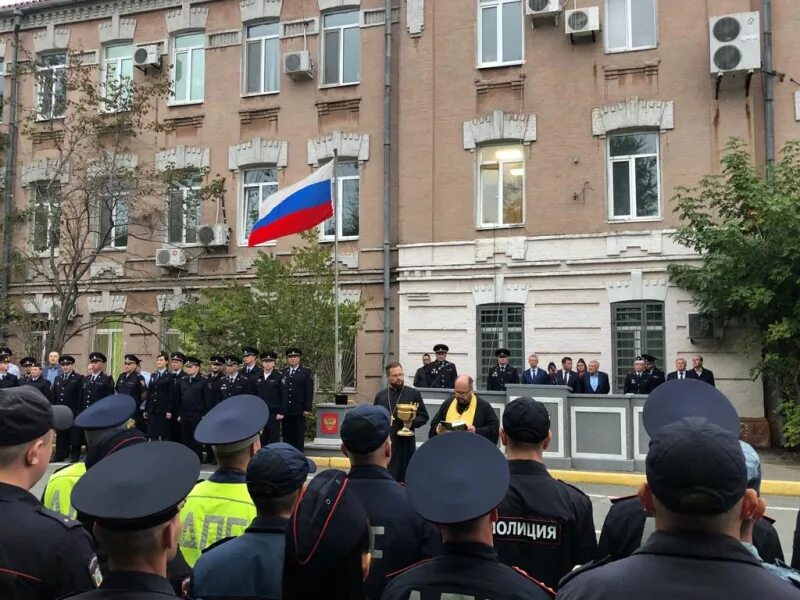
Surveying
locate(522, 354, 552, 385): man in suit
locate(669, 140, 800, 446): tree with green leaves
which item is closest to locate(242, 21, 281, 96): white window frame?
locate(522, 354, 552, 385): man in suit

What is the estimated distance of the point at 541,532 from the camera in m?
3.68

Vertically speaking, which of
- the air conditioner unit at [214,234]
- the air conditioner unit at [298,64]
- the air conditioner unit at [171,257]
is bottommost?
the air conditioner unit at [171,257]

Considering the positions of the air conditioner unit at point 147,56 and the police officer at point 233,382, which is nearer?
the police officer at point 233,382

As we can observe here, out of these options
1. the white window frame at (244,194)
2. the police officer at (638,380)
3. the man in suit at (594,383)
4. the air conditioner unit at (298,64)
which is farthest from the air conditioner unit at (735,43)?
the white window frame at (244,194)

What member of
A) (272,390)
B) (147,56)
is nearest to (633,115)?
(272,390)

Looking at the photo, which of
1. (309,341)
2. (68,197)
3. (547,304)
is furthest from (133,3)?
(547,304)

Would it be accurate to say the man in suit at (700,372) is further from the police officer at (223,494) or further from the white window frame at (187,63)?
the white window frame at (187,63)

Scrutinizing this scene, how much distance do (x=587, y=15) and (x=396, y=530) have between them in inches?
614

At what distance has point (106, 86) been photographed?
2006cm

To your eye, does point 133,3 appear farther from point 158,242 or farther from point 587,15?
point 587,15

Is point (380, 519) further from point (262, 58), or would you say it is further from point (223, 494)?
point (262, 58)

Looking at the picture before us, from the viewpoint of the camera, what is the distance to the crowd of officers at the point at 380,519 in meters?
1.90

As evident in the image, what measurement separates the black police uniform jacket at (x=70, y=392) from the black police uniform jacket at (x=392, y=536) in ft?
44.7

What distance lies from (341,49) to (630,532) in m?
17.8
